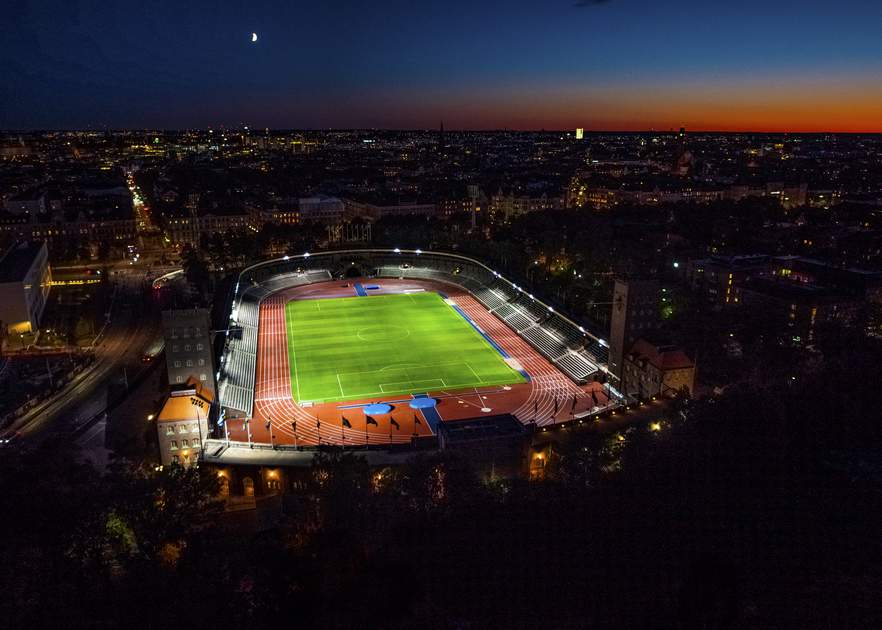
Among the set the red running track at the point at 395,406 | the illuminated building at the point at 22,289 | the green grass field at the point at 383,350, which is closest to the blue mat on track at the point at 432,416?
the red running track at the point at 395,406

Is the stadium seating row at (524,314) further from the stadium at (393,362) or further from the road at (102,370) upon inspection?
the road at (102,370)


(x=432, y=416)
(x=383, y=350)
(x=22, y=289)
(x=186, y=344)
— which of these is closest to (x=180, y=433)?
(x=186, y=344)

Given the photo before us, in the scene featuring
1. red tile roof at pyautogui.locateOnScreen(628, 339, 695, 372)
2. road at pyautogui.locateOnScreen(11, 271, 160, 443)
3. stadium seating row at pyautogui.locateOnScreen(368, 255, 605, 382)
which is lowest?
road at pyautogui.locateOnScreen(11, 271, 160, 443)

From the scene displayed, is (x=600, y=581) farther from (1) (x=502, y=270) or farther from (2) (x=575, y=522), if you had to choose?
(1) (x=502, y=270)

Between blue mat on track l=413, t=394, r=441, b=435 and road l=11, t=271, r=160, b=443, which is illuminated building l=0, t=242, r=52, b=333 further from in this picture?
blue mat on track l=413, t=394, r=441, b=435

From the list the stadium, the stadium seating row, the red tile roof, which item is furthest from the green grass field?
the red tile roof

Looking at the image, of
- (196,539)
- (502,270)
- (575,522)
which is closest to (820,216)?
(502,270)

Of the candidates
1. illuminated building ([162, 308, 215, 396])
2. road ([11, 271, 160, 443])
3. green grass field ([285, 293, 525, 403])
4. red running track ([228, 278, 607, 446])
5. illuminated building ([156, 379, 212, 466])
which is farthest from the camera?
green grass field ([285, 293, 525, 403])
